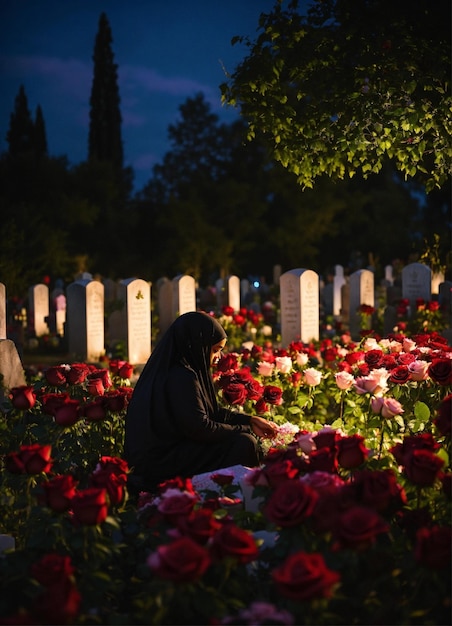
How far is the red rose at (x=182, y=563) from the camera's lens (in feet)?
6.59

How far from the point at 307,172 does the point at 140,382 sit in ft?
8.11

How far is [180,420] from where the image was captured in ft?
14.2

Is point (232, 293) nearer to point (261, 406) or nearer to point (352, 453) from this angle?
point (261, 406)

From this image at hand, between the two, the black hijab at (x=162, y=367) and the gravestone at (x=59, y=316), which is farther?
the gravestone at (x=59, y=316)

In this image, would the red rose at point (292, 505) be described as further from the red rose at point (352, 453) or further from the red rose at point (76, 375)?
the red rose at point (76, 375)

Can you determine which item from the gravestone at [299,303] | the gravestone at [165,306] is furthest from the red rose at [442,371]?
the gravestone at [165,306]

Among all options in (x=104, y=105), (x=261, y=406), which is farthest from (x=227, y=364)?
(x=104, y=105)

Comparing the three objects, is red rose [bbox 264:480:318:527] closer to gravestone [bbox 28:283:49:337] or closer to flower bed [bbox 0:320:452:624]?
flower bed [bbox 0:320:452:624]

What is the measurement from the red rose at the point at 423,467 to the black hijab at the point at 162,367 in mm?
1935

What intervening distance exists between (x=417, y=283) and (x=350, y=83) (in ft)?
26.3

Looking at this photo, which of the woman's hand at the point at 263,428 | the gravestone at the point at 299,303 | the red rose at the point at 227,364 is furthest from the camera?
the gravestone at the point at 299,303

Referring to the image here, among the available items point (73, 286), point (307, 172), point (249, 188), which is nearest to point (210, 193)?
point (249, 188)

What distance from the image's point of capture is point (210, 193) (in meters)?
43.0

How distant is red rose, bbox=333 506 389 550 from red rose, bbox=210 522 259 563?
0.28 m
